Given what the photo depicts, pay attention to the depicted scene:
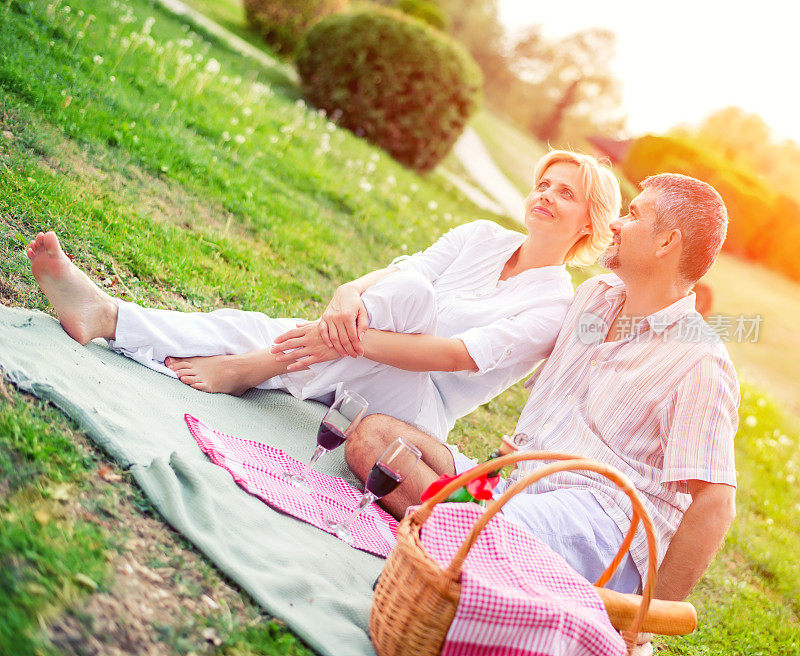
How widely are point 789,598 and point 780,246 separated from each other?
67.7 feet

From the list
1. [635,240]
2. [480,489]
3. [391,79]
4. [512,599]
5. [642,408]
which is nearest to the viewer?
[512,599]

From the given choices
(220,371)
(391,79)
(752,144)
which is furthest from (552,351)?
(752,144)

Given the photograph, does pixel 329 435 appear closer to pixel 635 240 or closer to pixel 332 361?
pixel 332 361

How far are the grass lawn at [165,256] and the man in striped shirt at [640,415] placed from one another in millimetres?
1151

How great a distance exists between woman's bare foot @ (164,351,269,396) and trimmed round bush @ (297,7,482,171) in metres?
8.12

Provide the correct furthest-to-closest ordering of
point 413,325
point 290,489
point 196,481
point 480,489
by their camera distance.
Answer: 1. point 413,325
2. point 290,489
3. point 196,481
4. point 480,489

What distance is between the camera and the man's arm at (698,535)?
9.10 ft

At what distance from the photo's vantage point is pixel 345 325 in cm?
339

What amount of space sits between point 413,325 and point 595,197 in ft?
3.55

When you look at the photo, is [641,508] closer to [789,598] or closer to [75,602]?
[75,602]

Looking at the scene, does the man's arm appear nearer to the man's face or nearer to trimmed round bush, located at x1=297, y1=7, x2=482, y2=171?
the man's face

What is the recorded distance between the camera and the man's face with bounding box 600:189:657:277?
10.5 ft

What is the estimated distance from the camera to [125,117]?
6.45 meters

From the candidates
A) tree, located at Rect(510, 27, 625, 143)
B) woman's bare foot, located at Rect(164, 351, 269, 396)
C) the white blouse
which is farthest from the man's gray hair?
tree, located at Rect(510, 27, 625, 143)
